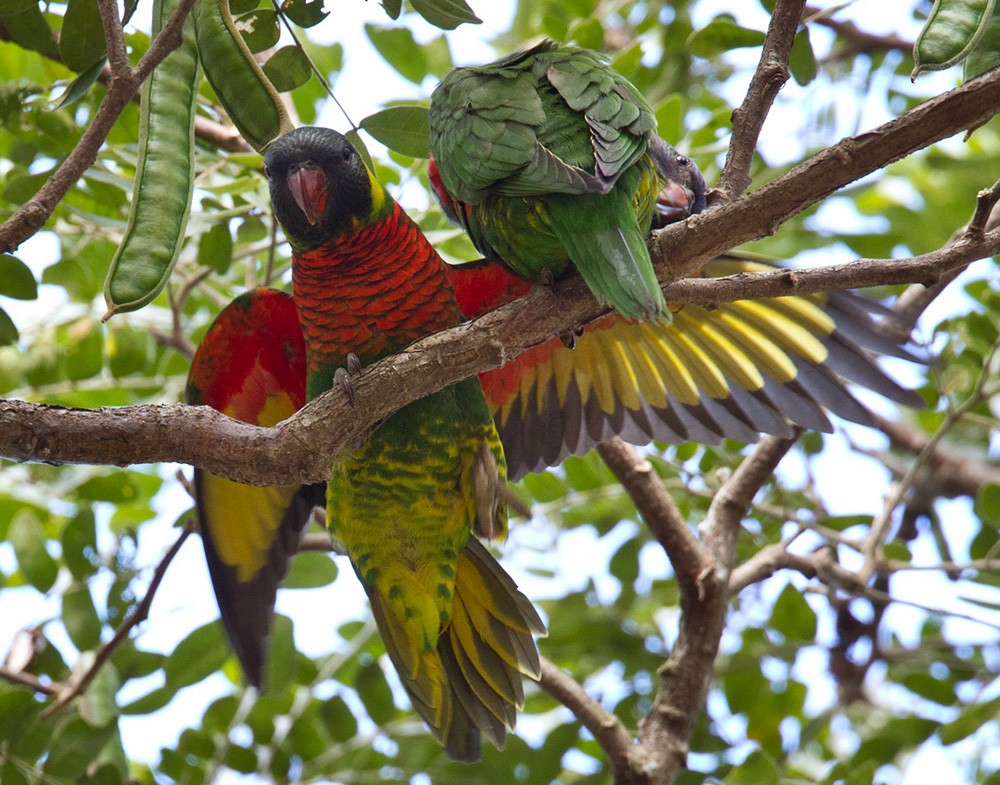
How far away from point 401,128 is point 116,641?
134 cm

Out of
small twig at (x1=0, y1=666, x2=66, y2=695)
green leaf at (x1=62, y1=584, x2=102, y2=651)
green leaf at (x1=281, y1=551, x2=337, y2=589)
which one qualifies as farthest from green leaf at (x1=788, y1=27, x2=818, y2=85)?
small twig at (x1=0, y1=666, x2=66, y2=695)

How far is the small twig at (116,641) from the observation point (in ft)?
7.71

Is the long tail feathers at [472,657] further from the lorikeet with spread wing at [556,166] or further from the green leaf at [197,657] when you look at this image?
the lorikeet with spread wing at [556,166]

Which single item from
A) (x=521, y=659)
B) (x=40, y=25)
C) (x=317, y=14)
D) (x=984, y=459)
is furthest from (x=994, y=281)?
(x=40, y=25)

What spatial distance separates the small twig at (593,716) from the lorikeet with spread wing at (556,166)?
3.38 feet

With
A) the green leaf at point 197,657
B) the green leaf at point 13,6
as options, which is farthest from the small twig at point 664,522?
→ the green leaf at point 13,6

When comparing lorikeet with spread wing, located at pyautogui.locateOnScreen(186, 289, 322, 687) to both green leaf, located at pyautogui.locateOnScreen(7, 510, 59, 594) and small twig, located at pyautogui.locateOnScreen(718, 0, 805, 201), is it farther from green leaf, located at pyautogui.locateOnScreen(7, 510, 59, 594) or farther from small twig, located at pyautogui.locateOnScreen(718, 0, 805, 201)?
small twig, located at pyautogui.locateOnScreen(718, 0, 805, 201)

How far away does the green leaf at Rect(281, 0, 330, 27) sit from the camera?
196 centimetres

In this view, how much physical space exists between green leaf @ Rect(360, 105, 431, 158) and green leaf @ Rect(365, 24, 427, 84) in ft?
2.25

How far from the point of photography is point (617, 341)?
2701 mm

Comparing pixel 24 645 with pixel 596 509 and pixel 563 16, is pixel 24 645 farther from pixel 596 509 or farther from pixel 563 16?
pixel 563 16

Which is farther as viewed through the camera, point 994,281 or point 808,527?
point 994,281

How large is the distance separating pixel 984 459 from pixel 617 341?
158cm

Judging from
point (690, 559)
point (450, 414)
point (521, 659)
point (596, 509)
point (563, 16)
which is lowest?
point (521, 659)
